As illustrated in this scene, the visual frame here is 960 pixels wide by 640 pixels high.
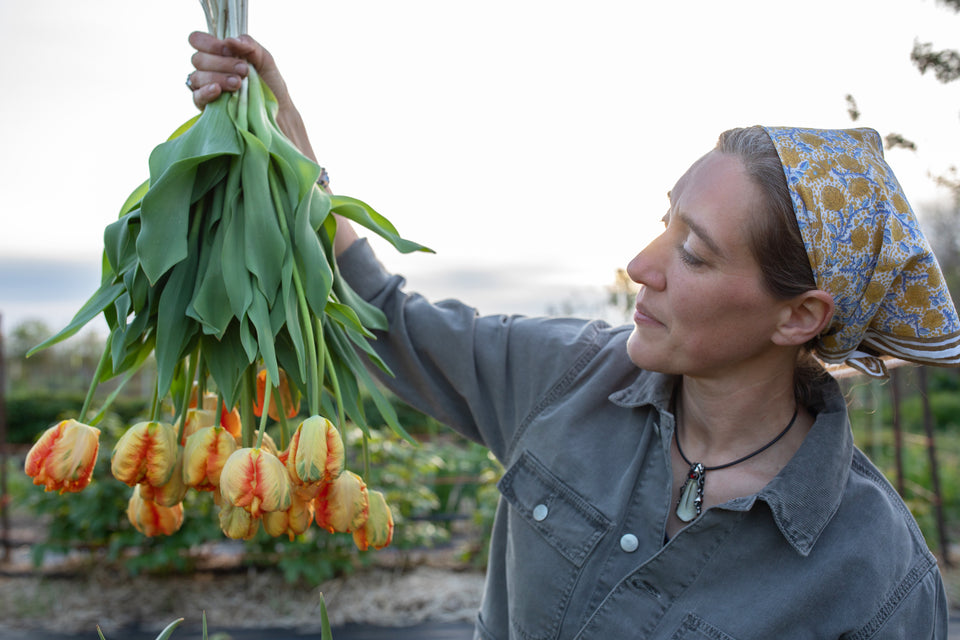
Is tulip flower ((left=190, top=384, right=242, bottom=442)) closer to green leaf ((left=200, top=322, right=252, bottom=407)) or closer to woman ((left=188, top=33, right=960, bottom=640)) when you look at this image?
green leaf ((left=200, top=322, right=252, bottom=407))

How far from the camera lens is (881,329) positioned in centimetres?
120

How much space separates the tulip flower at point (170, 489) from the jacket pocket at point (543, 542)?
A: 1.94 ft

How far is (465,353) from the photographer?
4.33ft

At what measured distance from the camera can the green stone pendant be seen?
1.23m

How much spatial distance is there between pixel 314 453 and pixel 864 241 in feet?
2.70

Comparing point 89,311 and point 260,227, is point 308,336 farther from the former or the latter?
point 89,311

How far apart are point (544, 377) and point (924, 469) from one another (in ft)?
19.6

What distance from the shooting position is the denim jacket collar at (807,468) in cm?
111

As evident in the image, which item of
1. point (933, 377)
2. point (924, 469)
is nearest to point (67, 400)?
point (924, 469)

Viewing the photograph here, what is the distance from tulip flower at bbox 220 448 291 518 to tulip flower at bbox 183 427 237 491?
40 mm

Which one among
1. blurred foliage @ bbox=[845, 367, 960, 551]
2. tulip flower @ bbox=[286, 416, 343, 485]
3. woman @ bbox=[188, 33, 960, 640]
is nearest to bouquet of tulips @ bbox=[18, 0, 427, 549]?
tulip flower @ bbox=[286, 416, 343, 485]

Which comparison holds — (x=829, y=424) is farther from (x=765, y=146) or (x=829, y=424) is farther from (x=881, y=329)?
(x=765, y=146)

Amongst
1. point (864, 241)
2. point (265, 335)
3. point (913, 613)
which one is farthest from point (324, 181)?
point (913, 613)

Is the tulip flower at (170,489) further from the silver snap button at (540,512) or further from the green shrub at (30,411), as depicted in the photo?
the green shrub at (30,411)
